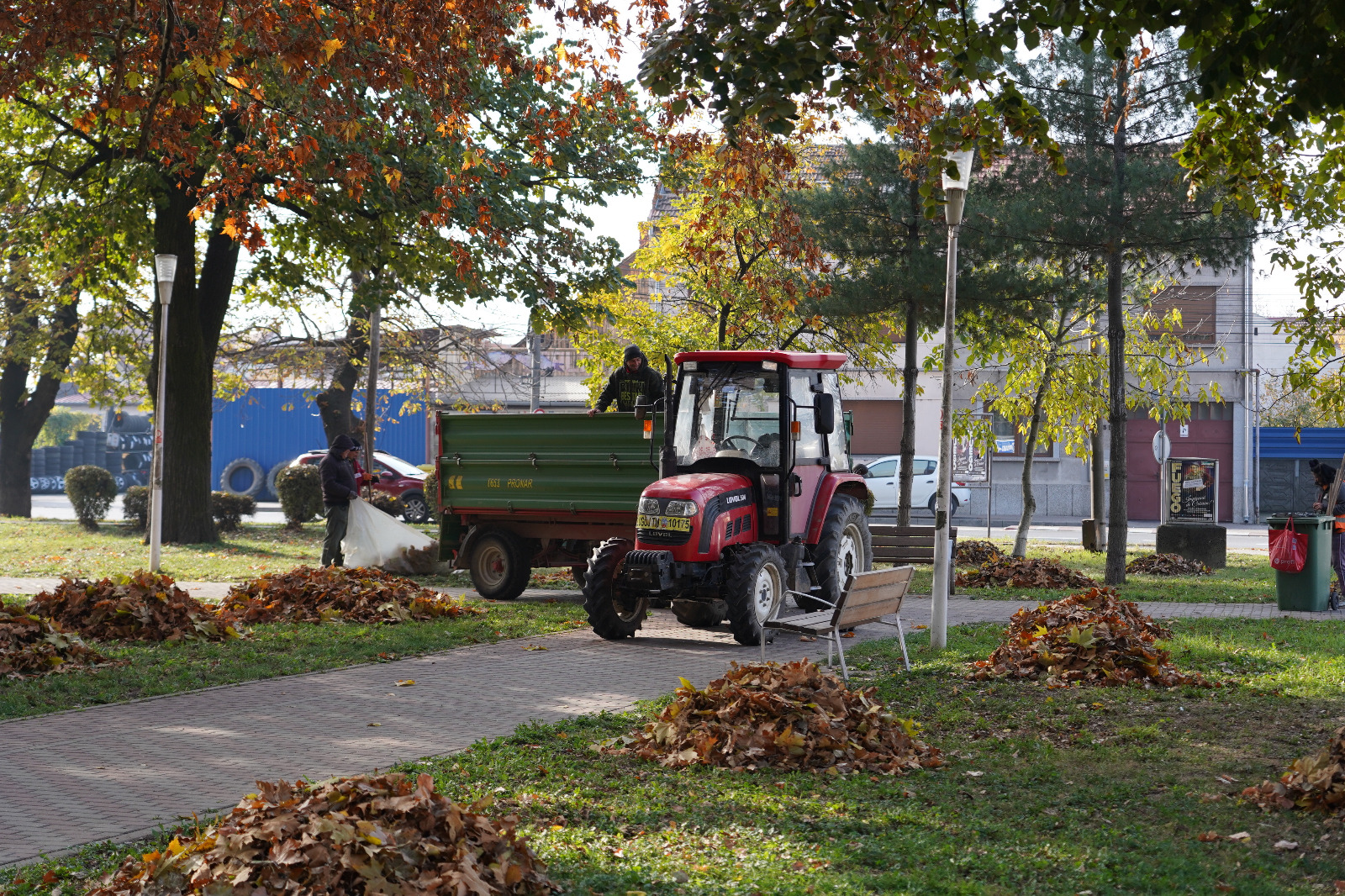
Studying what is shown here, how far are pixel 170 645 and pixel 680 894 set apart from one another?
733 centimetres

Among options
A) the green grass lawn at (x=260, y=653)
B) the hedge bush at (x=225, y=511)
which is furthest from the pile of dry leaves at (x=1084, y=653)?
the hedge bush at (x=225, y=511)

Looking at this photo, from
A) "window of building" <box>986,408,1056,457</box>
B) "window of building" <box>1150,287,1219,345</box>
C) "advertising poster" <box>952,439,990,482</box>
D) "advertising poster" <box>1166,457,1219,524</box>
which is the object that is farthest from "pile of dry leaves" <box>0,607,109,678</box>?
"window of building" <box>1150,287,1219,345</box>

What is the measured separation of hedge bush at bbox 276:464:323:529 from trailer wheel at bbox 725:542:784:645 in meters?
17.8

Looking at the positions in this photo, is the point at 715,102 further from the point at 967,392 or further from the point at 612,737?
the point at 967,392

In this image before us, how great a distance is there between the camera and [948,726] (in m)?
7.58

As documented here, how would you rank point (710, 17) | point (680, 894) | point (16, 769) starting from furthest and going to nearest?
point (710, 17), point (16, 769), point (680, 894)

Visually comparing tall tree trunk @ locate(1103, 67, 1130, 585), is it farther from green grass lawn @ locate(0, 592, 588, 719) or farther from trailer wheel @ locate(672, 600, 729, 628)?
green grass lawn @ locate(0, 592, 588, 719)

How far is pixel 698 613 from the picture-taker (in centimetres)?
1227

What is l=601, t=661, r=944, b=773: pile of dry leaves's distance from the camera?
21.6 feet

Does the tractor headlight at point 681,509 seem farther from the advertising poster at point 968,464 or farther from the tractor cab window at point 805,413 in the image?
the advertising poster at point 968,464

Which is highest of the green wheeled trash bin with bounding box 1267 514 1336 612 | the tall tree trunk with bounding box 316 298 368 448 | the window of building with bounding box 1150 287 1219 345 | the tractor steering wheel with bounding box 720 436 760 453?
the window of building with bounding box 1150 287 1219 345

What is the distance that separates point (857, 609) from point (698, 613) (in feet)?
11.1

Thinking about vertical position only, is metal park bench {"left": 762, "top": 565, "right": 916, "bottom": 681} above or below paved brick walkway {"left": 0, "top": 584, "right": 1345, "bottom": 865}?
above

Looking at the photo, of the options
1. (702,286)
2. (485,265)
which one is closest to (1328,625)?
(485,265)
